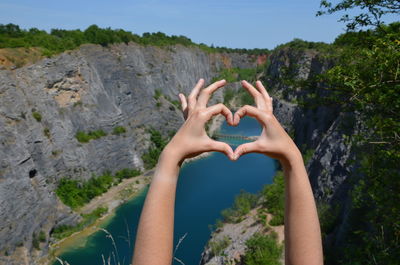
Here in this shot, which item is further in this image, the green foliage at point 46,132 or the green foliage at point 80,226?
the green foliage at point 46,132

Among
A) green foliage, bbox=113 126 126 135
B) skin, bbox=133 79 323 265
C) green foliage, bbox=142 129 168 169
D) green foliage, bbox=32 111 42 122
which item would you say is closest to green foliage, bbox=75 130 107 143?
green foliage, bbox=113 126 126 135

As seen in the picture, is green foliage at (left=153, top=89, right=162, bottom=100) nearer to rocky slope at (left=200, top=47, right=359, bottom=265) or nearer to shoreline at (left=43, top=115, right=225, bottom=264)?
shoreline at (left=43, top=115, right=225, bottom=264)

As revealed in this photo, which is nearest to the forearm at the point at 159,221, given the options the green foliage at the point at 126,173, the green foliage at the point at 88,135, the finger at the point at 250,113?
the finger at the point at 250,113

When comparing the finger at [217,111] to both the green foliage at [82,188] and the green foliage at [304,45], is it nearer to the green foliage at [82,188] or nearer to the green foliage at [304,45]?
the green foliage at [82,188]

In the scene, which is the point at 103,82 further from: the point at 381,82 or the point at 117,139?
the point at 381,82

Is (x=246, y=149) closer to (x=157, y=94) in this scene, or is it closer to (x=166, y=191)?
(x=166, y=191)

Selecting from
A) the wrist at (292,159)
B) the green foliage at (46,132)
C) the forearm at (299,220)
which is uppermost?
the wrist at (292,159)
